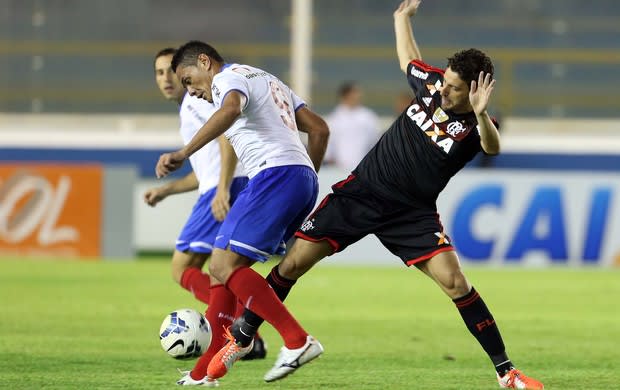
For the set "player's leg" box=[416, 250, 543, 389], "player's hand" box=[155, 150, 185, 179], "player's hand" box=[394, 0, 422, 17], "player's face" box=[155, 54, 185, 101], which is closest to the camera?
"player's hand" box=[155, 150, 185, 179]

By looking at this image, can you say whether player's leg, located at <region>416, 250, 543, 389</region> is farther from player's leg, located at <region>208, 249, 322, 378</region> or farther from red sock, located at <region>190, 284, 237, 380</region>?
red sock, located at <region>190, 284, 237, 380</region>

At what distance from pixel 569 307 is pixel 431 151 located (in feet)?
16.9

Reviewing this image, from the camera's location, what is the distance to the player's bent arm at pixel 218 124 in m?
5.95

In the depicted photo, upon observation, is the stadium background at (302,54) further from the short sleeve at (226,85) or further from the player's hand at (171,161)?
the player's hand at (171,161)

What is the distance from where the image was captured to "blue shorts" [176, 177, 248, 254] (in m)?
7.79

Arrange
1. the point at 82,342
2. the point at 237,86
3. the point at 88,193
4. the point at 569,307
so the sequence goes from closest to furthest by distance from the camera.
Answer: the point at 237,86 < the point at 82,342 < the point at 569,307 < the point at 88,193

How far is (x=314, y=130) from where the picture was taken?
22.4ft

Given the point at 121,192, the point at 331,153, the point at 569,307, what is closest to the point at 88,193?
the point at 121,192

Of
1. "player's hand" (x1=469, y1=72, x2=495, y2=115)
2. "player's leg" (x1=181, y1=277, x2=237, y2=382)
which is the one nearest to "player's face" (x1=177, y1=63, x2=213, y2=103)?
"player's leg" (x1=181, y1=277, x2=237, y2=382)

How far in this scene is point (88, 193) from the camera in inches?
606

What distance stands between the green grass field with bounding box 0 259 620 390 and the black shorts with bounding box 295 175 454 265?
743mm

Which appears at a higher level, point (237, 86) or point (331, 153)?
point (237, 86)

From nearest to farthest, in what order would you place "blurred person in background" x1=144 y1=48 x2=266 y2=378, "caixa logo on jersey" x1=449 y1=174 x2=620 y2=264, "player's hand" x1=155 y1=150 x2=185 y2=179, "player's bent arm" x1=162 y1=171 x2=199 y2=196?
"player's hand" x1=155 y1=150 x2=185 y2=179
"blurred person in background" x1=144 y1=48 x2=266 y2=378
"player's bent arm" x1=162 y1=171 x2=199 y2=196
"caixa logo on jersey" x1=449 y1=174 x2=620 y2=264

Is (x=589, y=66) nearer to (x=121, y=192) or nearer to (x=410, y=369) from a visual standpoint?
(x=121, y=192)
